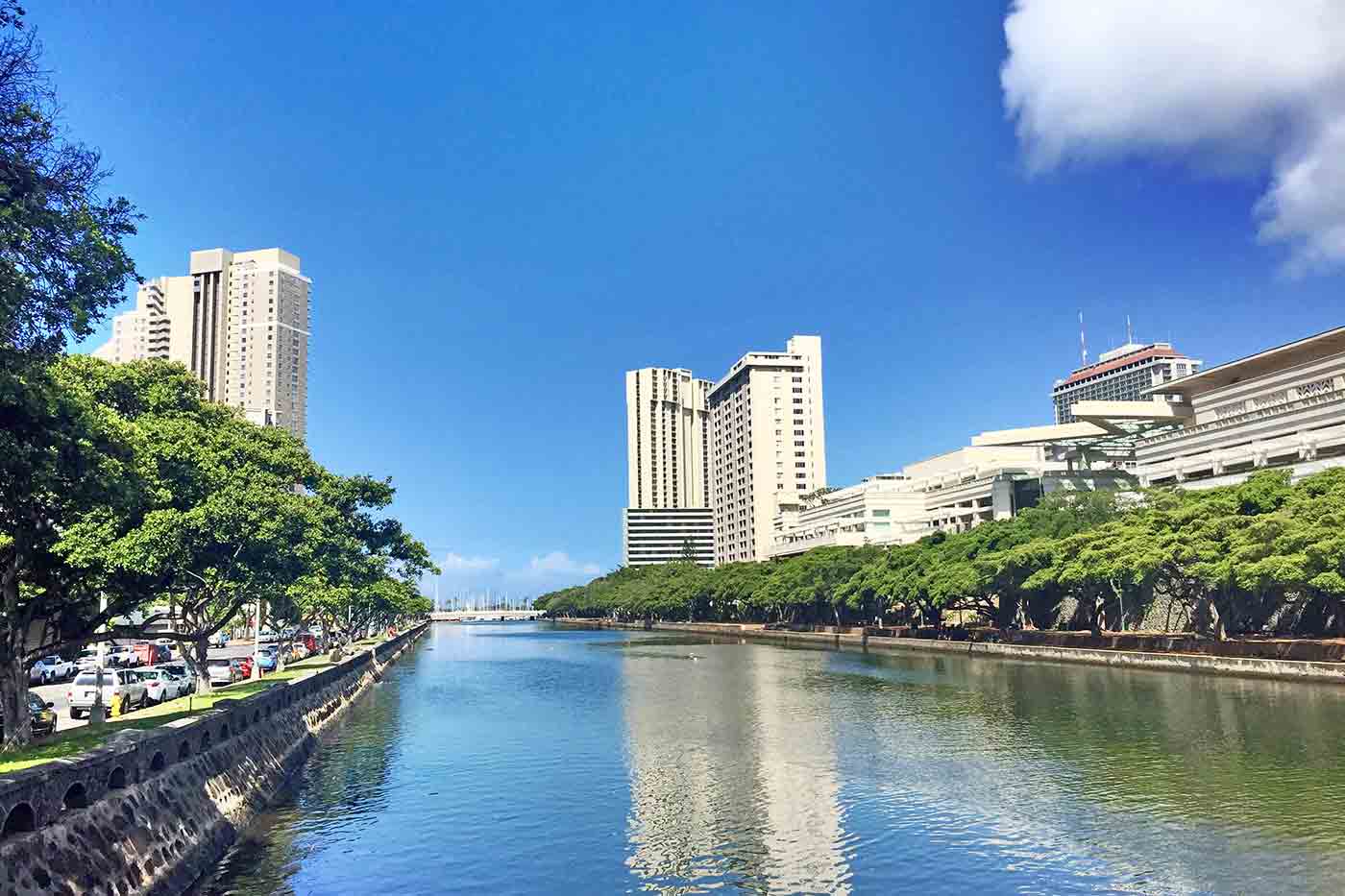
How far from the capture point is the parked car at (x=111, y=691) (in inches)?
1631

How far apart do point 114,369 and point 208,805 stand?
63.2 feet

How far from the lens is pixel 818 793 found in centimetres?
3331

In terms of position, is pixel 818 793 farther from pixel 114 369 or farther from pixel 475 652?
pixel 475 652

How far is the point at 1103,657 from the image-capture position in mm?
75375

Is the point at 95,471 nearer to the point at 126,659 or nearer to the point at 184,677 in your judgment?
the point at 184,677

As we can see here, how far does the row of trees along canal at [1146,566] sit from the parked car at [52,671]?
230 ft

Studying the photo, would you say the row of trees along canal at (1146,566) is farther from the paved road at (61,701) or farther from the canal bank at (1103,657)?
the paved road at (61,701)

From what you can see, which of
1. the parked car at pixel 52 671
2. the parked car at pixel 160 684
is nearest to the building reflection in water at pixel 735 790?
the parked car at pixel 160 684

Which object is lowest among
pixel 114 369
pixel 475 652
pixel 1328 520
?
pixel 475 652

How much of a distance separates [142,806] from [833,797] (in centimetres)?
2059

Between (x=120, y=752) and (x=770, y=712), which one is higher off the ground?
(x=120, y=752)

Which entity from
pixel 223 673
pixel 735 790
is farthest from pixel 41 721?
pixel 223 673

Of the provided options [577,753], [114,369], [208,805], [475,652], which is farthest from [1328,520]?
[475,652]

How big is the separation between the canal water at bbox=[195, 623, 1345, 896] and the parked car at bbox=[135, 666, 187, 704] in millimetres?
7801
